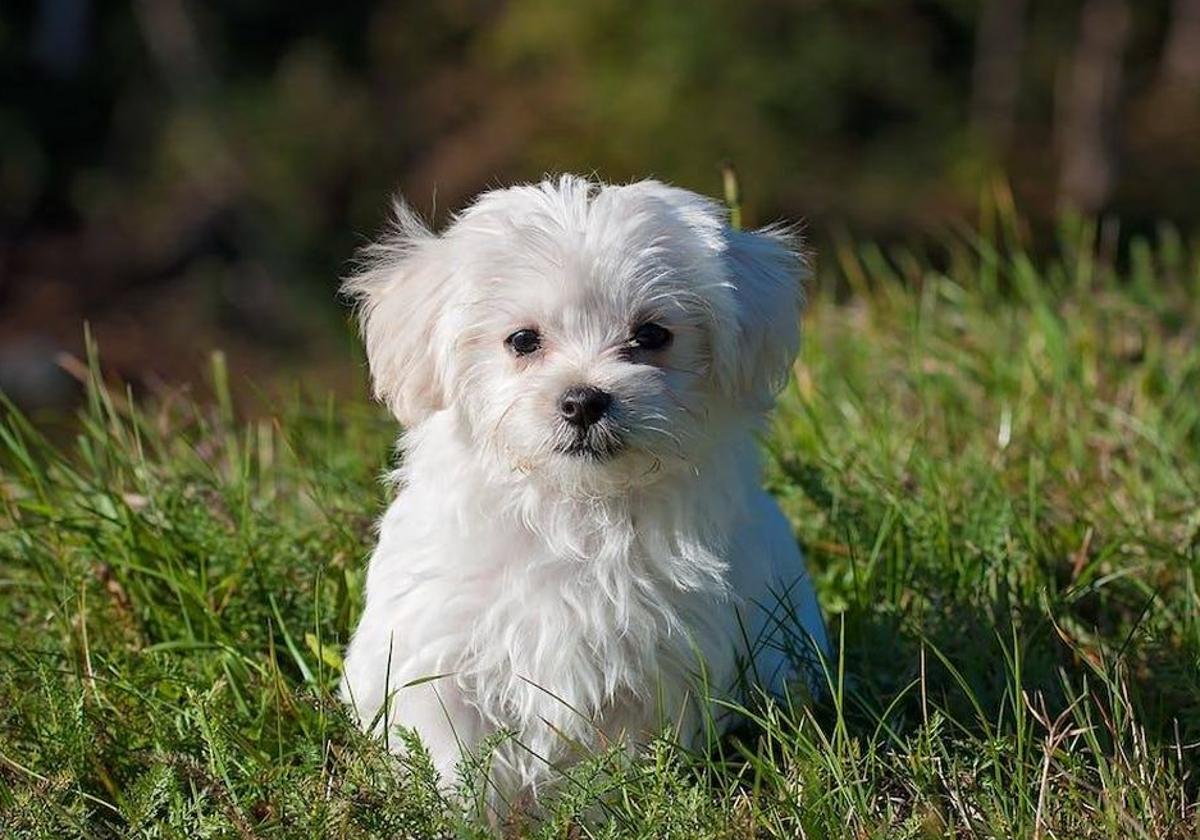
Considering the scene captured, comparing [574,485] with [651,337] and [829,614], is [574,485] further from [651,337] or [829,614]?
[829,614]

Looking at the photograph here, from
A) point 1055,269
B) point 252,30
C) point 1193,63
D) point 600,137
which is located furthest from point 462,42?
point 1055,269

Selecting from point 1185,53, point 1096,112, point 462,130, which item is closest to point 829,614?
point 1096,112

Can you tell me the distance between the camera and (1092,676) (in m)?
3.98

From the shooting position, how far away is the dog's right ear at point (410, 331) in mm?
3527

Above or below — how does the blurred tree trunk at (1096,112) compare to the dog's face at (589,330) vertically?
below

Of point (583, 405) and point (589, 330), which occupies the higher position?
point (589, 330)

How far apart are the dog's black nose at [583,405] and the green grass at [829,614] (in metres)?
0.65

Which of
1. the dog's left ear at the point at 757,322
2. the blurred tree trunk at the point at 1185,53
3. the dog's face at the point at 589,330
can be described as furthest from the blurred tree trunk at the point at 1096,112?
the dog's face at the point at 589,330

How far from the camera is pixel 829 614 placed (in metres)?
4.44

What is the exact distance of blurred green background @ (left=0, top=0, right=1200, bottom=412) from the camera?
640 inches

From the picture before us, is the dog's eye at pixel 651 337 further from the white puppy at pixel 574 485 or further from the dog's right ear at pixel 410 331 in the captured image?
the dog's right ear at pixel 410 331

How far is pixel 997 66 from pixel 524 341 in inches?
629

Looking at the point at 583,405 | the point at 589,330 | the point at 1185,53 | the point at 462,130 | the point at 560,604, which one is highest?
the point at 589,330

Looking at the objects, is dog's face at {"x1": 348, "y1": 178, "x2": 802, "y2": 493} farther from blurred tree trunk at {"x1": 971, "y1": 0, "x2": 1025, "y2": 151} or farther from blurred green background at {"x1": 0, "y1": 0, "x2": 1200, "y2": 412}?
blurred tree trunk at {"x1": 971, "y1": 0, "x2": 1025, "y2": 151}
